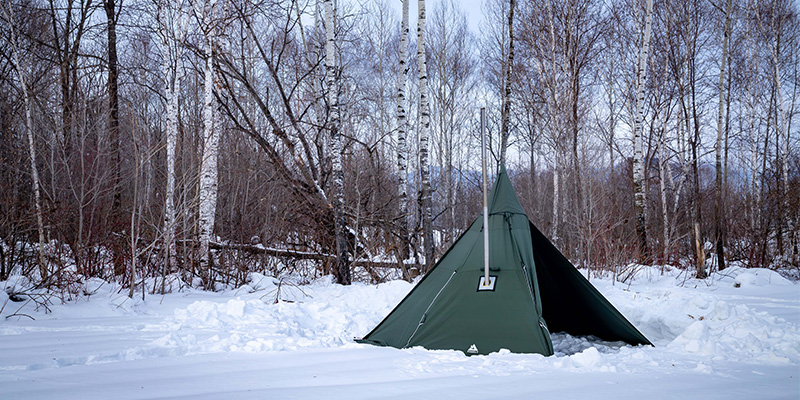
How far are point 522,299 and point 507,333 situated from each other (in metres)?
0.31

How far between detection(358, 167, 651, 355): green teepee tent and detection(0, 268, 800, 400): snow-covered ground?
0.22 m

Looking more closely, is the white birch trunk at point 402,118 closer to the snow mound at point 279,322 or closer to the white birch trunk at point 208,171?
the snow mound at point 279,322

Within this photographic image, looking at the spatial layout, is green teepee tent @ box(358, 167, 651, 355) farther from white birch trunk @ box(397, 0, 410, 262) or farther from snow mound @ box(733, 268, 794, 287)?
snow mound @ box(733, 268, 794, 287)

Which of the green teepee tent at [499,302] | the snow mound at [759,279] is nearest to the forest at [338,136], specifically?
the snow mound at [759,279]

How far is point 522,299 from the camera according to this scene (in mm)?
3795

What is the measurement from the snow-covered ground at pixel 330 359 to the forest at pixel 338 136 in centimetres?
151

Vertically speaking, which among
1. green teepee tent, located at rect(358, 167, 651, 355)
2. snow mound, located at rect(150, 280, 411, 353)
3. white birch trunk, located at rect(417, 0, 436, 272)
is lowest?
snow mound, located at rect(150, 280, 411, 353)

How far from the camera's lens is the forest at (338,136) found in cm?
676

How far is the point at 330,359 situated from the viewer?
10.9ft

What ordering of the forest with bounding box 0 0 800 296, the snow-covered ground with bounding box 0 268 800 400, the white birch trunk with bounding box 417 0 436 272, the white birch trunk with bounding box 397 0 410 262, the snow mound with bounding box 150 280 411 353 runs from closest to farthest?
the snow-covered ground with bounding box 0 268 800 400
the snow mound with bounding box 150 280 411 353
the forest with bounding box 0 0 800 296
the white birch trunk with bounding box 417 0 436 272
the white birch trunk with bounding box 397 0 410 262

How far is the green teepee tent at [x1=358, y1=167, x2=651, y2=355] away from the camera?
146 inches

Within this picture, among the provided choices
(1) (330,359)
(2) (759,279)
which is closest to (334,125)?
(1) (330,359)

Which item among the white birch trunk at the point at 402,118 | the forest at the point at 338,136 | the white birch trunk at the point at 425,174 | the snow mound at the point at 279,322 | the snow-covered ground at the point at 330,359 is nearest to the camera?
the snow-covered ground at the point at 330,359

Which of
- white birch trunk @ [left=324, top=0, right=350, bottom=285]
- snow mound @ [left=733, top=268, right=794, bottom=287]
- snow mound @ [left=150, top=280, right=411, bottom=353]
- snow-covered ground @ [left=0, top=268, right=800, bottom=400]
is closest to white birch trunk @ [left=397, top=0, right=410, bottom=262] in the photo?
white birch trunk @ [left=324, top=0, right=350, bottom=285]
